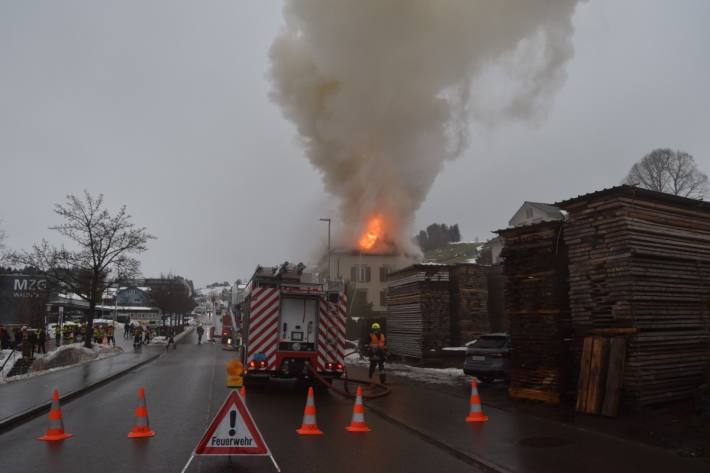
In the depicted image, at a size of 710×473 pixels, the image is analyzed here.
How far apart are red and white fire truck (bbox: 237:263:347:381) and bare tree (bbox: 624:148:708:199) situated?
38.5 meters

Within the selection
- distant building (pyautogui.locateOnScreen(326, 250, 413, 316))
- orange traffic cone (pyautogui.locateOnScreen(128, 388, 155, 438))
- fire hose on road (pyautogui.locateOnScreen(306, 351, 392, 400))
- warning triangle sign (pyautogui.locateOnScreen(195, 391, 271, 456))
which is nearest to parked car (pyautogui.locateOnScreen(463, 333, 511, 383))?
fire hose on road (pyautogui.locateOnScreen(306, 351, 392, 400))

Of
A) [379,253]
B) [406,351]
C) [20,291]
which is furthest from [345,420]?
[20,291]

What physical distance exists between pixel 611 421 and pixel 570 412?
0.91 metres

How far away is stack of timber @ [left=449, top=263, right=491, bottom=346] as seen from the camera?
64.3ft

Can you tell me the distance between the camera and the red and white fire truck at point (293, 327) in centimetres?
1253

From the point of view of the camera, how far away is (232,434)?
581 cm

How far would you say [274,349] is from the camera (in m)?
12.6

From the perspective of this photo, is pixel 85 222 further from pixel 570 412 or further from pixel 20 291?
pixel 20 291

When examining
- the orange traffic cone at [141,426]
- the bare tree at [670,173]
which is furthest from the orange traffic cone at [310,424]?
the bare tree at [670,173]

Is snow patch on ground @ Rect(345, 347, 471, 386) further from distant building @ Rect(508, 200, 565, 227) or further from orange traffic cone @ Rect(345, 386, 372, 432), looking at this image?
distant building @ Rect(508, 200, 565, 227)

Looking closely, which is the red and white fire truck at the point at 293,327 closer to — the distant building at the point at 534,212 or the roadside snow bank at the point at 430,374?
the roadside snow bank at the point at 430,374

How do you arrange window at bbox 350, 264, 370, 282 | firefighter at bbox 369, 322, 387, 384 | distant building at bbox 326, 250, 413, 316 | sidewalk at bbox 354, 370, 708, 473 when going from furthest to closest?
window at bbox 350, 264, 370, 282 → distant building at bbox 326, 250, 413, 316 → firefighter at bbox 369, 322, 387, 384 → sidewalk at bbox 354, 370, 708, 473

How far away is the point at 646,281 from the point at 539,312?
204 cm

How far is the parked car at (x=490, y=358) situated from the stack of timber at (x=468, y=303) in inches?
220
